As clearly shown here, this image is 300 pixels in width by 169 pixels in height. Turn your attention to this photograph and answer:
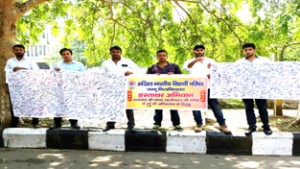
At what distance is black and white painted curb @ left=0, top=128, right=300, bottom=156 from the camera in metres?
5.17

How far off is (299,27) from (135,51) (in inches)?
150

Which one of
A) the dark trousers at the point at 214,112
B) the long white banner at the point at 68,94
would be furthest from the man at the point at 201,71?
the long white banner at the point at 68,94

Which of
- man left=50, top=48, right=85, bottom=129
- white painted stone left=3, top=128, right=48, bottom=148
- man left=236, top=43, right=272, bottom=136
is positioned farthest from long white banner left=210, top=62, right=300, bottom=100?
white painted stone left=3, top=128, right=48, bottom=148

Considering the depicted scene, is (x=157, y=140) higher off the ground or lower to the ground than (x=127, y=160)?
higher

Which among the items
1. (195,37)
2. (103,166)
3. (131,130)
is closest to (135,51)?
(195,37)

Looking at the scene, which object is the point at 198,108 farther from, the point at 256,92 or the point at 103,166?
the point at 103,166

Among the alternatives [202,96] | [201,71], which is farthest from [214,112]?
[201,71]

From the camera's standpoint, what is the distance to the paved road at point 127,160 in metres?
4.54

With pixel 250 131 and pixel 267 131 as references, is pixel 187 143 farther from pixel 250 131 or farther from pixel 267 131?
pixel 267 131

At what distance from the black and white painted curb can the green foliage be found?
2387 mm

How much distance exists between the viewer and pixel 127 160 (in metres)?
4.83

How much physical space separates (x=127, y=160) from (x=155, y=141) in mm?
708

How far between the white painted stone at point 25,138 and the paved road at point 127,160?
26 cm

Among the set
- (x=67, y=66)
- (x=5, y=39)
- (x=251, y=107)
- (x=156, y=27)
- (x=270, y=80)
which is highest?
(x=156, y=27)
